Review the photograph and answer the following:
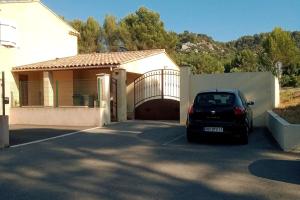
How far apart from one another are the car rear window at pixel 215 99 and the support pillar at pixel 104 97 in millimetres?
7085

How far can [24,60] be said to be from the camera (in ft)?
78.9

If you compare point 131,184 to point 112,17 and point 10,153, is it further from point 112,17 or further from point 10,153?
point 112,17

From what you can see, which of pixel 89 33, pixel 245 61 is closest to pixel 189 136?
pixel 89 33

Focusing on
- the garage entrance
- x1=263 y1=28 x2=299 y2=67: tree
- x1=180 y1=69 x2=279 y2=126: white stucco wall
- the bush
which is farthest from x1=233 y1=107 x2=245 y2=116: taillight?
x1=263 y1=28 x2=299 y2=67: tree

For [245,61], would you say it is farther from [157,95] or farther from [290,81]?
[157,95]

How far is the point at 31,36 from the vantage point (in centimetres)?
2462

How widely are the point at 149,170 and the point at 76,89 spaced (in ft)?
44.5

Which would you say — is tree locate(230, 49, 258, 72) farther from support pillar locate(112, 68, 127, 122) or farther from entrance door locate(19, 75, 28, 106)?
entrance door locate(19, 75, 28, 106)

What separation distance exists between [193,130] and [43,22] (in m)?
16.3

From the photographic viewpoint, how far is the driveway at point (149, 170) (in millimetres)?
6844

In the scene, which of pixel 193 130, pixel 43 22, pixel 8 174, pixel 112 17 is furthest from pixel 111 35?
pixel 8 174

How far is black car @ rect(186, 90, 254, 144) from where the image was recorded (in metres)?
12.1

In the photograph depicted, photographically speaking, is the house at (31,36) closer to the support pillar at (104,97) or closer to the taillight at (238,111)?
the support pillar at (104,97)

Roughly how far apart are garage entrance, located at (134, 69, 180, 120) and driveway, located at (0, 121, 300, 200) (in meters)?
7.36
